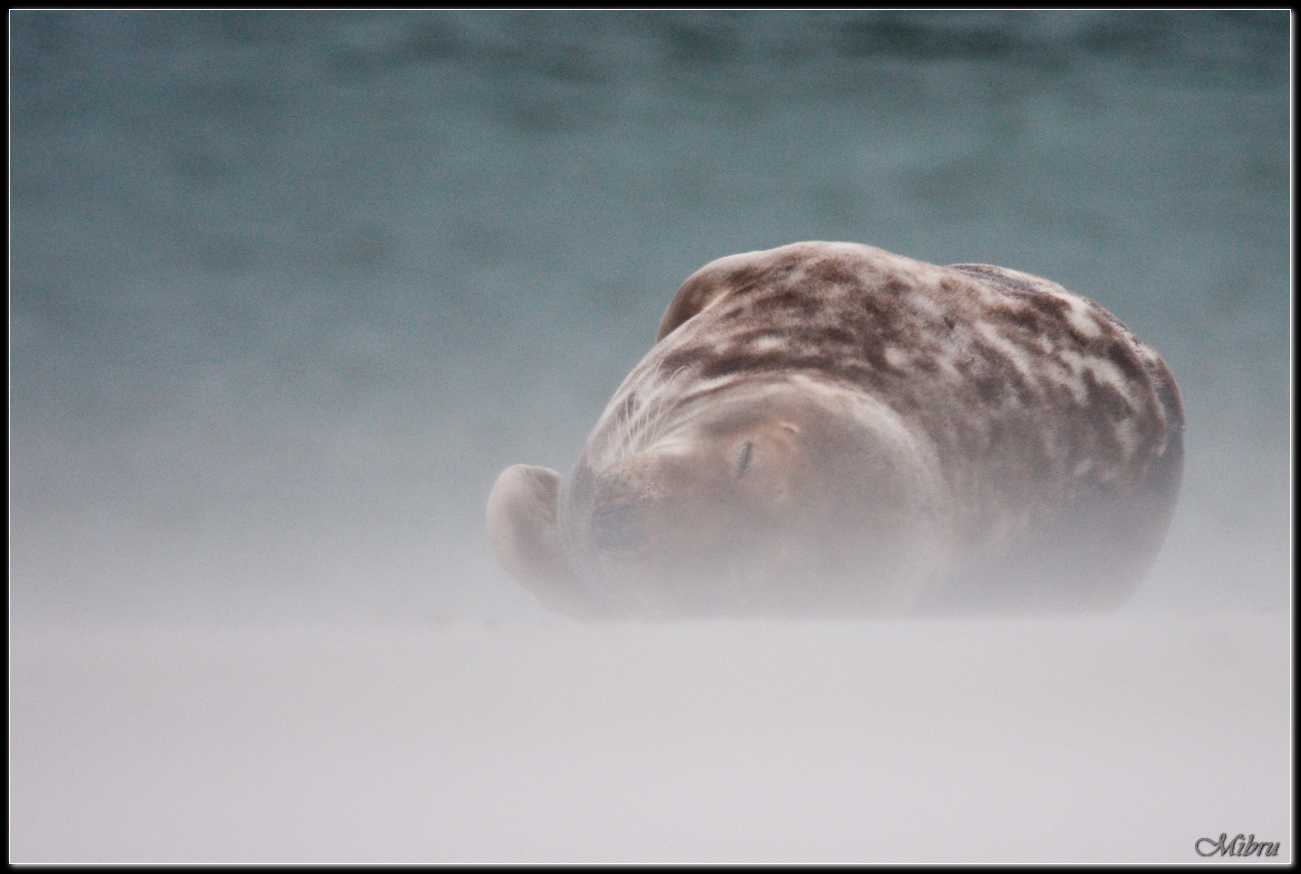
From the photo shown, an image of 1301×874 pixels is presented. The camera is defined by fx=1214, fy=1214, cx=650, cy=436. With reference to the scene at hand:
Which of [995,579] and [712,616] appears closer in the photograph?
[712,616]

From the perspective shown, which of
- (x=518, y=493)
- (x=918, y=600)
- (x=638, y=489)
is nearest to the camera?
(x=638, y=489)

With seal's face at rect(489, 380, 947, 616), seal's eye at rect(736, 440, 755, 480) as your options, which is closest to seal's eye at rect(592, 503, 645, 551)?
seal's face at rect(489, 380, 947, 616)

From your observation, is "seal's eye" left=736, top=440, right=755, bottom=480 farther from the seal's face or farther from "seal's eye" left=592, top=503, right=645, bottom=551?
"seal's eye" left=592, top=503, right=645, bottom=551

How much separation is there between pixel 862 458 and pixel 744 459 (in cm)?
20

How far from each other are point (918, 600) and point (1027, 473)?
380 millimetres

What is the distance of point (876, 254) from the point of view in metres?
2.61

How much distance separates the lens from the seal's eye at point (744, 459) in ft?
6.09

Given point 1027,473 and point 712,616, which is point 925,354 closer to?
point 1027,473

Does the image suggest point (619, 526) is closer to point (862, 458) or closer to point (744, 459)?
point (744, 459)

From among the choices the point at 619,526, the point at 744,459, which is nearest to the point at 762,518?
the point at 744,459

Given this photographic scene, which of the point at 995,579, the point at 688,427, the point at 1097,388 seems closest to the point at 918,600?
the point at 995,579

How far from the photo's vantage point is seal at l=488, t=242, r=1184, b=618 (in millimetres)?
1839

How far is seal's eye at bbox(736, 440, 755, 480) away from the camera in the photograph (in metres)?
1.86

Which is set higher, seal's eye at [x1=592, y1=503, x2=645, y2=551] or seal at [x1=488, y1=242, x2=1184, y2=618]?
seal at [x1=488, y1=242, x2=1184, y2=618]
